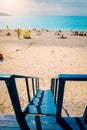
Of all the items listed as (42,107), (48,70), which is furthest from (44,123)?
(48,70)

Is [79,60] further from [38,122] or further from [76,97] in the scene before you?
[38,122]

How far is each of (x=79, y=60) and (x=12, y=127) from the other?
40.4 feet

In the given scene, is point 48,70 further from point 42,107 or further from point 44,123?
point 44,123

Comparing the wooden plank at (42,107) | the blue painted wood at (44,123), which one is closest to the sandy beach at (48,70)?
the wooden plank at (42,107)

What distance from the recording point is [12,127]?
8.01 feet

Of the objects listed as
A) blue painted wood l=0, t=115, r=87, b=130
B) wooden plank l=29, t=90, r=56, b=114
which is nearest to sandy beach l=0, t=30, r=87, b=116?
wooden plank l=29, t=90, r=56, b=114

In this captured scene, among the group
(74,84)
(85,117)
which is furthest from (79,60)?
(85,117)

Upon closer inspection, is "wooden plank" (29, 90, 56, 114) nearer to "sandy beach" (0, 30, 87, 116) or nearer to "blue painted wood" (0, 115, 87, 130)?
"blue painted wood" (0, 115, 87, 130)

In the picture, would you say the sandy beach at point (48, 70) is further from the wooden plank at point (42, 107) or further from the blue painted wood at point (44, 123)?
the blue painted wood at point (44, 123)

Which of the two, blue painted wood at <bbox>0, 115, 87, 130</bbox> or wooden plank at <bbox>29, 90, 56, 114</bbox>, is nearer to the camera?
blue painted wood at <bbox>0, 115, 87, 130</bbox>

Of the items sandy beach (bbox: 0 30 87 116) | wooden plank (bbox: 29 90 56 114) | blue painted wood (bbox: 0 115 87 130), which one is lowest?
sandy beach (bbox: 0 30 87 116)

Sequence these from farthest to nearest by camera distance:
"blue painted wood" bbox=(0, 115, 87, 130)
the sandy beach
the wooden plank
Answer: the sandy beach < the wooden plank < "blue painted wood" bbox=(0, 115, 87, 130)

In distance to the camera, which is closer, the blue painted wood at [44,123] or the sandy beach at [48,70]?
the blue painted wood at [44,123]

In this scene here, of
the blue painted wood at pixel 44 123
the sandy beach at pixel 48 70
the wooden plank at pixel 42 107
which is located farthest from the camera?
the sandy beach at pixel 48 70
